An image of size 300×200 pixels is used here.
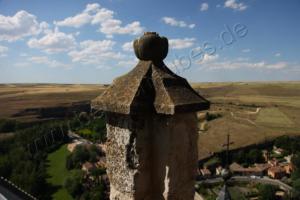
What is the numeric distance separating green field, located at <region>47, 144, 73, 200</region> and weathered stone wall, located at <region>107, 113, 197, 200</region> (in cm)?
4522

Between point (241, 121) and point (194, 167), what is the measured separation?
102 meters

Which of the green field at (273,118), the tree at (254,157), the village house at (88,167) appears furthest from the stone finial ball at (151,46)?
the green field at (273,118)

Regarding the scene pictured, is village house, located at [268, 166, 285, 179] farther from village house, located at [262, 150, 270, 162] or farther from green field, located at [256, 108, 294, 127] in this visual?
green field, located at [256, 108, 294, 127]

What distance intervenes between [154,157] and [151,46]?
45.5 inches

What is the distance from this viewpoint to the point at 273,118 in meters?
103

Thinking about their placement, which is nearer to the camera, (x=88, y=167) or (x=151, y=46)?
(x=151, y=46)

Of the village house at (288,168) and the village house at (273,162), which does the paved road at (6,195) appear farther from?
A: the village house at (273,162)

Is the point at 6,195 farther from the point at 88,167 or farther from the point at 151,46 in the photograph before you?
the point at 88,167

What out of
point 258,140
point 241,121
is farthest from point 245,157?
point 241,121

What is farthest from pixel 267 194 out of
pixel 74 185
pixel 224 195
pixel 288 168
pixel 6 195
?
pixel 224 195

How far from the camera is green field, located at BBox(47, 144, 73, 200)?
4616 centimetres

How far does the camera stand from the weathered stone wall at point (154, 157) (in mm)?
2949

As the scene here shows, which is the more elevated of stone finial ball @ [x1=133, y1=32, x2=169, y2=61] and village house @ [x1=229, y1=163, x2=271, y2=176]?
stone finial ball @ [x1=133, y1=32, x2=169, y2=61]

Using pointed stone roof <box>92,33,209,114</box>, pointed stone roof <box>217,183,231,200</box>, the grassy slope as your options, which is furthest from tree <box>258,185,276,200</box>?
pointed stone roof <box>92,33,209,114</box>
